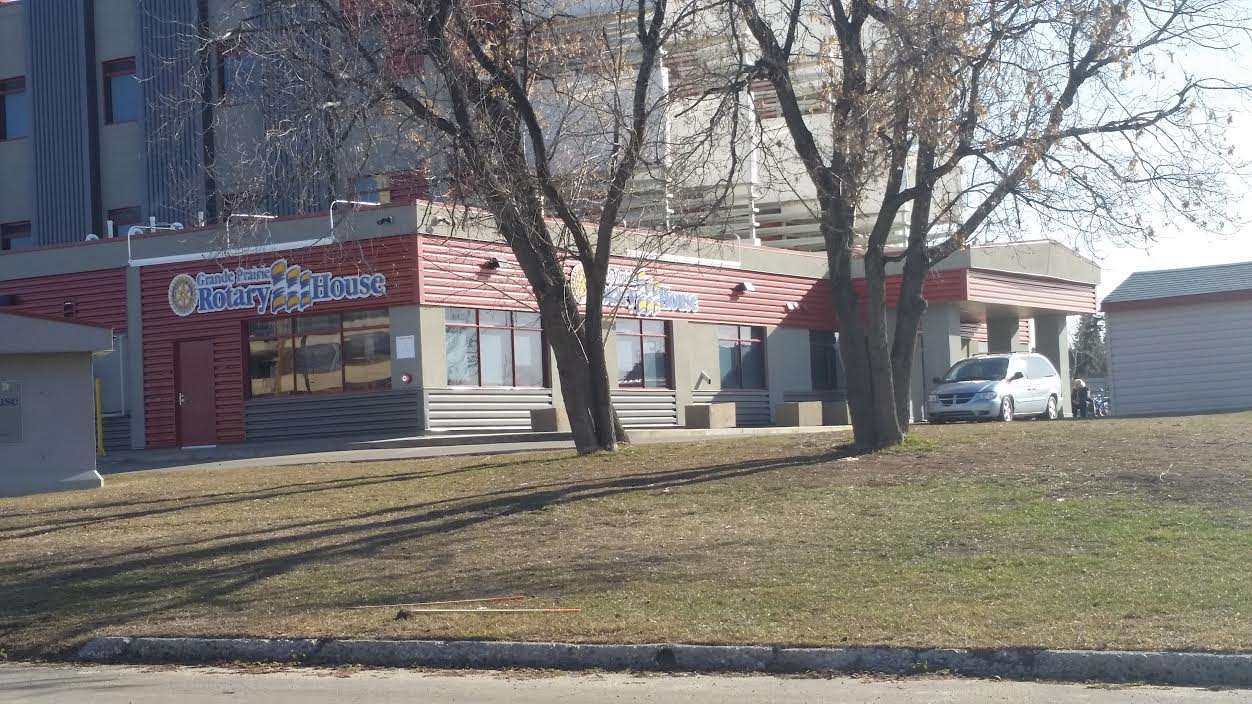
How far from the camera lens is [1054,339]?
144 feet

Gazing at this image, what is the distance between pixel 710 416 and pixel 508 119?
14058 millimetres

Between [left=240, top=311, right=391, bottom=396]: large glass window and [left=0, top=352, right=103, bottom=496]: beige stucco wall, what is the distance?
34.3 ft

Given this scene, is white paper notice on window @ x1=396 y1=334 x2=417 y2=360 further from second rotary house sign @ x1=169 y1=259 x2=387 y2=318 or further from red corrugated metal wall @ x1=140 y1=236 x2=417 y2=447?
second rotary house sign @ x1=169 y1=259 x2=387 y2=318

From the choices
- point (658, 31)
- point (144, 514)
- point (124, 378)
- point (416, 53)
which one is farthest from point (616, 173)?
point (124, 378)

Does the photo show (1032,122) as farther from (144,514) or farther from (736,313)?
(736,313)

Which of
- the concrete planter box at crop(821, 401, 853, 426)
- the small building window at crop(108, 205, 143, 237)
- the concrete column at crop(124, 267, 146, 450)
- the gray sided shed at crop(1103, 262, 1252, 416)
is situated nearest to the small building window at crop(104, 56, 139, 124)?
the small building window at crop(108, 205, 143, 237)

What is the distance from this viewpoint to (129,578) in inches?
509

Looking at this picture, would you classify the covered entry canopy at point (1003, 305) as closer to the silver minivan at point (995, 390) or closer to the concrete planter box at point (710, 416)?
the silver minivan at point (995, 390)

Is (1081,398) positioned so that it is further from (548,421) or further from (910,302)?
(910,302)

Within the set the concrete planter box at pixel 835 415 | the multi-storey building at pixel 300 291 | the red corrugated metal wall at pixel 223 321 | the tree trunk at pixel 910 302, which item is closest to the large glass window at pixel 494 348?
the multi-storey building at pixel 300 291

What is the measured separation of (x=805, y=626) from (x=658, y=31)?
10341mm

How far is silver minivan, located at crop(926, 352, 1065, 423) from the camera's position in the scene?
Answer: 3056 cm

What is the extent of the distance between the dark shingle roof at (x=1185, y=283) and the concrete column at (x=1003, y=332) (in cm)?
1182

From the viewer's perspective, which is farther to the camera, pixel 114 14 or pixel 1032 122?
pixel 114 14
